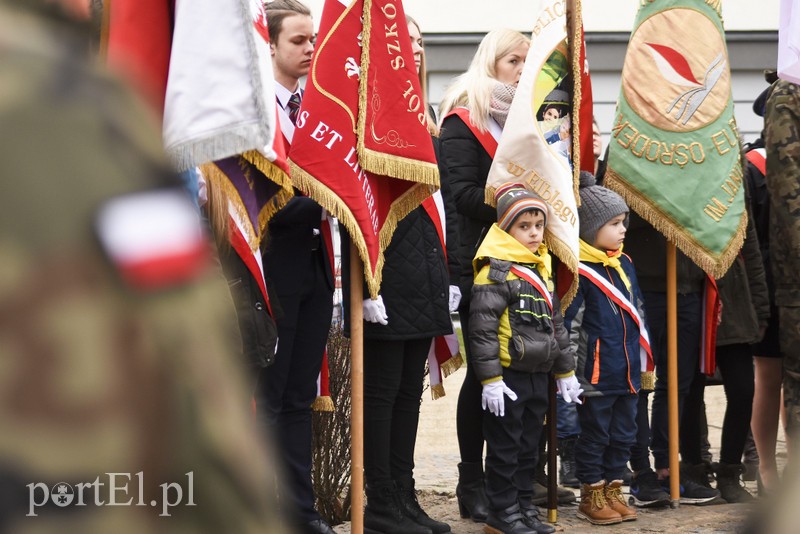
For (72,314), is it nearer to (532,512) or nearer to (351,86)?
(351,86)

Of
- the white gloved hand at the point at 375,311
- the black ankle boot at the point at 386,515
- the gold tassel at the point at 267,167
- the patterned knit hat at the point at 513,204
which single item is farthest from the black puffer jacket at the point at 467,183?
the gold tassel at the point at 267,167

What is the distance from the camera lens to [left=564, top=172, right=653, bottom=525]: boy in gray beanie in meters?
4.97

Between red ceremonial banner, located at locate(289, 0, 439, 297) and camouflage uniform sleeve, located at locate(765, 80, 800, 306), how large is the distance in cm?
185

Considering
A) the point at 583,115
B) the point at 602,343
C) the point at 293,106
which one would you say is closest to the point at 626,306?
the point at 602,343

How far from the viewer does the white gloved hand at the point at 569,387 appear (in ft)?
15.5

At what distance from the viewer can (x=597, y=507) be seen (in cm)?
500

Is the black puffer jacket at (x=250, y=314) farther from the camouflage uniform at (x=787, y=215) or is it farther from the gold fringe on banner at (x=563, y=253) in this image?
the camouflage uniform at (x=787, y=215)

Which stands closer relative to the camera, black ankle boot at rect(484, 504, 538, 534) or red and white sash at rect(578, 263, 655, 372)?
black ankle boot at rect(484, 504, 538, 534)

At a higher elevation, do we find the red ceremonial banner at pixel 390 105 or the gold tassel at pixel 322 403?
the red ceremonial banner at pixel 390 105

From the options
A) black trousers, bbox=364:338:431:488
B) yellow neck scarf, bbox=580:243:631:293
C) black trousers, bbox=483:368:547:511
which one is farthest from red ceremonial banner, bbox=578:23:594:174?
black trousers, bbox=364:338:431:488

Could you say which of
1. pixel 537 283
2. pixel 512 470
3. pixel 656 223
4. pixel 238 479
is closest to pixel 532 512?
pixel 512 470

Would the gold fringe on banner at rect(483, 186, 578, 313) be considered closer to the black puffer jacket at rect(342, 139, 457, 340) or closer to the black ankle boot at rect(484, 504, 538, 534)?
the black puffer jacket at rect(342, 139, 457, 340)

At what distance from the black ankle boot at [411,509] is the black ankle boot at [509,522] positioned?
19 centimetres

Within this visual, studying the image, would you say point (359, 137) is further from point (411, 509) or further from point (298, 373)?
point (411, 509)
